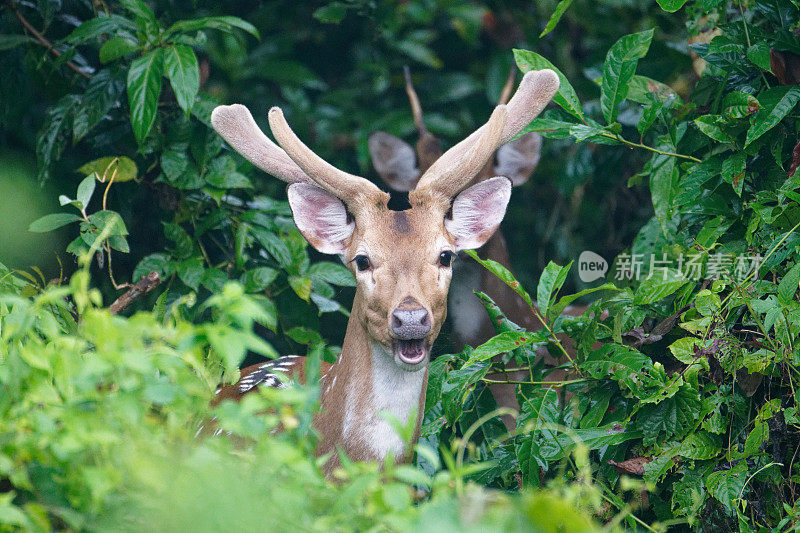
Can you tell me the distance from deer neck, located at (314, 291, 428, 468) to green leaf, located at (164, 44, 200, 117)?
105 cm

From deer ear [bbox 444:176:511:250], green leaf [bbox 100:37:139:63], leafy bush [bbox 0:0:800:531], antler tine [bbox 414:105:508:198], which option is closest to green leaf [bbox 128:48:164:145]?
leafy bush [bbox 0:0:800:531]

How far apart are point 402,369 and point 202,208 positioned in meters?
1.53

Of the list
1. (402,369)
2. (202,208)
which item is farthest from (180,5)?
(402,369)

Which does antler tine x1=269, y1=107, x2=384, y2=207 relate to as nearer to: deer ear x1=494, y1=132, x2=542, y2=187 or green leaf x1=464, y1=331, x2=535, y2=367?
green leaf x1=464, y1=331, x2=535, y2=367

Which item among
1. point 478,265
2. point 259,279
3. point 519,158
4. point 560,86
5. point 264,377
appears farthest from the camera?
point 519,158

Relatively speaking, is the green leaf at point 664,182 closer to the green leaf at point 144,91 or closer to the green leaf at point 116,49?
the green leaf at point 144,91

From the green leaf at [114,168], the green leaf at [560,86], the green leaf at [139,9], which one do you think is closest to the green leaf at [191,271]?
the green leaf at [114,168]

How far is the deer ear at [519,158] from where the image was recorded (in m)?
4.75

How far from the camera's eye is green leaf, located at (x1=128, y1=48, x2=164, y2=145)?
3.33 metres

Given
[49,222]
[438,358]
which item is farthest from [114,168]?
[438,358]

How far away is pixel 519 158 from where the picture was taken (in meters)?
4.78

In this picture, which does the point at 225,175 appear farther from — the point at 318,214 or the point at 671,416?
the point at 671,416

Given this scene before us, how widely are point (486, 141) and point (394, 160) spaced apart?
1967mm

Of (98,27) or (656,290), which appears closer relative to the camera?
(656,290)
